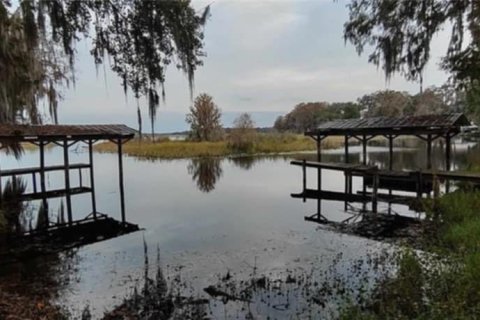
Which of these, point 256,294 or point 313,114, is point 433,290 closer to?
point 256,294

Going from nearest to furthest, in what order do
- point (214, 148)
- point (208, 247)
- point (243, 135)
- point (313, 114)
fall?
point (208, 247) → point (214, 148) → point (243, 135) → point (313, 114)

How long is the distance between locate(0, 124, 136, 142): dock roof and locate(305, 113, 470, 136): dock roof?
27.3 feet

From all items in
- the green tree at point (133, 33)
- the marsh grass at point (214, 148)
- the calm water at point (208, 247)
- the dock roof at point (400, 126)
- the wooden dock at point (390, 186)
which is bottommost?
the calm water at point (208, 247)

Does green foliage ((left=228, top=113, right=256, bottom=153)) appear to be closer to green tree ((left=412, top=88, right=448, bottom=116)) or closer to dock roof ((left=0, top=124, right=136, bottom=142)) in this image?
dock roof ((left=0, top=124, right=136, bottom=142))

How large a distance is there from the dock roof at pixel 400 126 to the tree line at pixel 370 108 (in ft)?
86.1

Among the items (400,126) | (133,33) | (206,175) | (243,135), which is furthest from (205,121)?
(133,33)

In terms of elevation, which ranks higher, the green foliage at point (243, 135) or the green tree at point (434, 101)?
the green tree at point (434, 101)

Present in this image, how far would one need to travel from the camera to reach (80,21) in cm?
537

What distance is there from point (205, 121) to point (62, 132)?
25.1m

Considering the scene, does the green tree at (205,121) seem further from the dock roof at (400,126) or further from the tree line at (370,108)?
the dock roof at (400,126)

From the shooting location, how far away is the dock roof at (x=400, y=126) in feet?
44.4

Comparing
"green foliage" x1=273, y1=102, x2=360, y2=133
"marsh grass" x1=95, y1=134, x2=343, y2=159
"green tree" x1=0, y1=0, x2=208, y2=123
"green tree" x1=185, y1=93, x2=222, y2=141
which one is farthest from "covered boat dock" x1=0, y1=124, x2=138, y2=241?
"green foliage" x1=273, y1=102, x2=360, y2=133

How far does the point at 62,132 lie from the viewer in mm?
14773

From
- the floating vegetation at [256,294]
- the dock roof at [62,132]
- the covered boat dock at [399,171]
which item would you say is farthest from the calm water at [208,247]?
the dock roof at [62,132]
